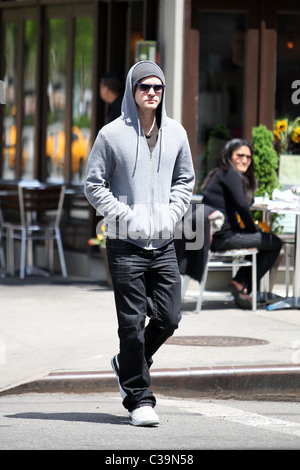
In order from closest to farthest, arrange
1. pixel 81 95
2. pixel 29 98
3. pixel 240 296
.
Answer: pixel 240 296
pixel 81 95
pixel 29 98

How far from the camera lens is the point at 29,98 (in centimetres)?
1329

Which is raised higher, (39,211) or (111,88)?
(111,88)

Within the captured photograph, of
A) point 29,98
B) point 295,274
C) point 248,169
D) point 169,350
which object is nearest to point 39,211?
point 29,98

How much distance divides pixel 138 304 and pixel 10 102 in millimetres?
8583

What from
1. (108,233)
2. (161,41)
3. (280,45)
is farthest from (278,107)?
(108,233)

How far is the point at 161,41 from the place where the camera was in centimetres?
1091

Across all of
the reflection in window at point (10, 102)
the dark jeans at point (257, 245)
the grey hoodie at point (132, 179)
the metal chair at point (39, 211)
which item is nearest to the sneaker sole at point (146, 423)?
the grey hoodie at point (132, 179)

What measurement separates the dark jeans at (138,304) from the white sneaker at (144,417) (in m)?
0.04

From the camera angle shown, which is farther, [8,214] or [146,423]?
[8,214]

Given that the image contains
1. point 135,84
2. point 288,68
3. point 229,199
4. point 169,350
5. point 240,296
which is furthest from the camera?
point 288,68

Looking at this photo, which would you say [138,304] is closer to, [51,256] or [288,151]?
[288,151]

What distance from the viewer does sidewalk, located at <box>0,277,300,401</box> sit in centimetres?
673

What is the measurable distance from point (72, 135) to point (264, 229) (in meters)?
3.55

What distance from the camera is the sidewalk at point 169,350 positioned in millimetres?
6727
